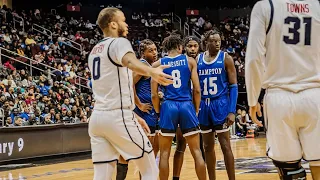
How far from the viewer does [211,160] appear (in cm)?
641

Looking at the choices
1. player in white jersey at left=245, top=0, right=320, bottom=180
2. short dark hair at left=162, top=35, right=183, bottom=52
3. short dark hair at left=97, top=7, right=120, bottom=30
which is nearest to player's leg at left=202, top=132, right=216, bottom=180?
short dark hair at left=162, top=35, right=183, bottom=52

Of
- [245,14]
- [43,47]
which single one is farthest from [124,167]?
[245,14]

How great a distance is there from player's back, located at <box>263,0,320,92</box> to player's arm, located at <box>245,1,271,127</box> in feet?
0.16

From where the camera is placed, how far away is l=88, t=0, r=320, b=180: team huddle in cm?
402

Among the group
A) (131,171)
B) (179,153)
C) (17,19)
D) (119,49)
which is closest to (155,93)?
(179,153)

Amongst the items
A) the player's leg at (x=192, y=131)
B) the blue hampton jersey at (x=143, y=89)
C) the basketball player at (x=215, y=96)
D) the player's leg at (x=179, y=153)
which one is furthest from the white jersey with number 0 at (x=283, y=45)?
the blue hampton jersey at (x=143, y=89)

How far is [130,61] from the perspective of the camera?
13.6ft

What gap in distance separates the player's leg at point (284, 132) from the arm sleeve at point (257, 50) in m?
0.14

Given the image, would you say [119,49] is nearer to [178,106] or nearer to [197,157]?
[178,106]

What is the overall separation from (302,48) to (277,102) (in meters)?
0.45

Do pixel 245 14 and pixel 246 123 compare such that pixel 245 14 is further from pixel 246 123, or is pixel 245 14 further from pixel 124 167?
pixel 124 167

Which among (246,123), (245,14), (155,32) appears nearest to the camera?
(246,123)

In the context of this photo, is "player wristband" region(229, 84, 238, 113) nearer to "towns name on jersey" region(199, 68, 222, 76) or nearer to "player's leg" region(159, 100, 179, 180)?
"towns name on jersey" region(199, 68, 222, 76)

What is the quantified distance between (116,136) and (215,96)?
2.38m
